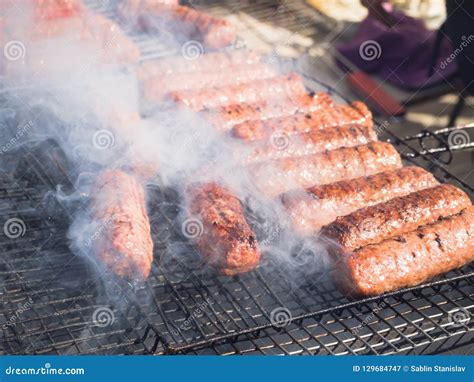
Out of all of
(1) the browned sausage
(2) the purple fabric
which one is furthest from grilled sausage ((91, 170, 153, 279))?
(2) the purple fabric

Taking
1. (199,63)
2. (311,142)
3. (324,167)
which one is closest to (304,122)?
(311,142)

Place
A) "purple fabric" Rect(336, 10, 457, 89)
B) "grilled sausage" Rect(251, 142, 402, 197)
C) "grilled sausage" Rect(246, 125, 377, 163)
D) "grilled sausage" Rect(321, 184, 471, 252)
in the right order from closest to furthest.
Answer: "grilled sausage" Rect(321, 184, 471, 252) → "grilled sausage" Rect(251, 142, 402, 197) → "grilled sausage" Rect(246, 125, 377, 163) → "purple fabric" Rect(336, 10, 457, 89)

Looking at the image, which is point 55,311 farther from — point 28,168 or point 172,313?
point 28,168

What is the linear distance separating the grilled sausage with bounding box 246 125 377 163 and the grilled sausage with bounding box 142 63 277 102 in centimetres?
115

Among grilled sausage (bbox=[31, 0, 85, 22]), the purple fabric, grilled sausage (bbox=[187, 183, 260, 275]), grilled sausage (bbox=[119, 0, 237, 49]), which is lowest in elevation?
grilled sausage (bbox=[31, 0, 85, 22])

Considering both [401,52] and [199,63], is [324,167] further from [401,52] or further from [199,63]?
[401,52]

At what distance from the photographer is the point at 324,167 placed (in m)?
5.37

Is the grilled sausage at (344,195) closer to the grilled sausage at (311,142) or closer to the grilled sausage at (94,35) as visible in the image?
the grilled sausage at (311,142)

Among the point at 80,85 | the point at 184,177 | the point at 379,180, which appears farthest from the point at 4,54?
the point at 379,180

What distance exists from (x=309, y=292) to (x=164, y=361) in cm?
133

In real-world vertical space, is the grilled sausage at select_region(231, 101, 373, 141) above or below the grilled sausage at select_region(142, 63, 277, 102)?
above

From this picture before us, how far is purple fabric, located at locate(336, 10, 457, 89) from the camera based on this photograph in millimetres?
9102

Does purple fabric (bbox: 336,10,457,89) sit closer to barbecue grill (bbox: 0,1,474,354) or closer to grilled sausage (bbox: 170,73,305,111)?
grilled sausage (bbox: 170,73,305,111)

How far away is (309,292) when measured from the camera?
4652mm
